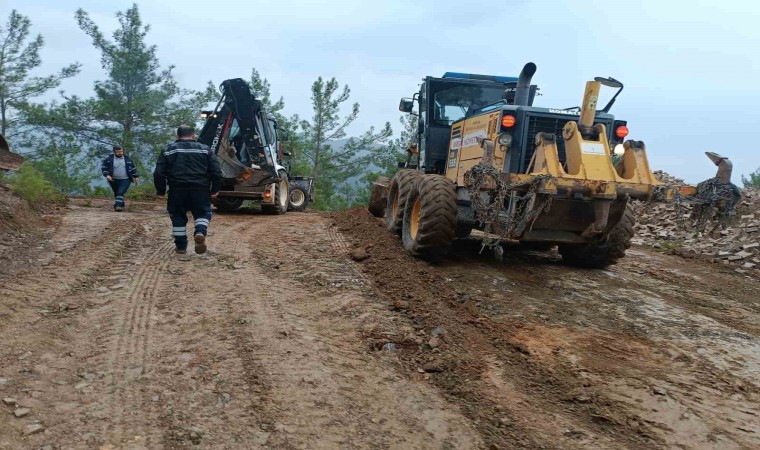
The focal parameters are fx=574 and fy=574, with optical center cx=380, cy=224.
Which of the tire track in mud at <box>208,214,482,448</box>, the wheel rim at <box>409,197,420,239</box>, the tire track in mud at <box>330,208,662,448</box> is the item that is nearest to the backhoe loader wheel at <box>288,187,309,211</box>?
the wheel rim at <box>409,197,420,239</box>

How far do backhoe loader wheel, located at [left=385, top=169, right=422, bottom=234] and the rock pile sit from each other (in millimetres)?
3285

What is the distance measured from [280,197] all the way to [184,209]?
690cm

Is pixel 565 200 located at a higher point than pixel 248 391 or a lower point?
higher

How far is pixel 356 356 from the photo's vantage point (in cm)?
390

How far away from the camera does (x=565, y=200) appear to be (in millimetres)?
6555

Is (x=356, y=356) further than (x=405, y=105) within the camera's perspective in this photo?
No

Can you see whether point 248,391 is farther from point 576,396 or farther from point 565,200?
point 565,200

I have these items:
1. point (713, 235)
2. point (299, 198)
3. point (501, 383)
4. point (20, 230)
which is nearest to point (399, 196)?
point (501, 383)

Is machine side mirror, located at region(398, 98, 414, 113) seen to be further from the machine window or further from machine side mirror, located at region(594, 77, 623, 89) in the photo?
machine side mirror, located at region(594, 77, 623, 89)

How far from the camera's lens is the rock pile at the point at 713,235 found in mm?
9516

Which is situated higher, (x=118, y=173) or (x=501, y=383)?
(x=118, y=173)

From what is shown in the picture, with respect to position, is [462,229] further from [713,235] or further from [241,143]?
[241,143]

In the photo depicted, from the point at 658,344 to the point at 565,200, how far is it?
2.36 meters

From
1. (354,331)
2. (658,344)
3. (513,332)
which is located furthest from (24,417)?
(658,344)
